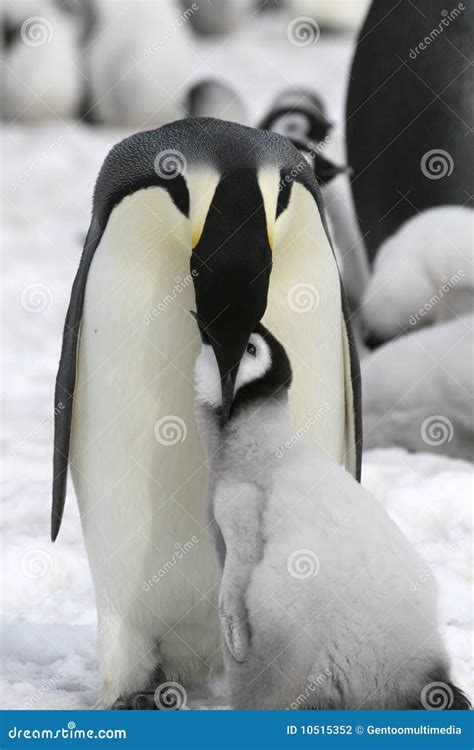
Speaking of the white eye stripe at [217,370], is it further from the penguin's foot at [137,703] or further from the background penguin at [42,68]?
the background penguin at [42,68]

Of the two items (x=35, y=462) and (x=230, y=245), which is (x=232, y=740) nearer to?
(x=230, y=245)

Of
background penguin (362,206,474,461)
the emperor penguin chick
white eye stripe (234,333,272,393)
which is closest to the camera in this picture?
the emperor penguin chick

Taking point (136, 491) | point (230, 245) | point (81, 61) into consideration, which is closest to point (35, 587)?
point (136, 491)

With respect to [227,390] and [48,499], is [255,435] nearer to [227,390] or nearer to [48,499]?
[227,390]

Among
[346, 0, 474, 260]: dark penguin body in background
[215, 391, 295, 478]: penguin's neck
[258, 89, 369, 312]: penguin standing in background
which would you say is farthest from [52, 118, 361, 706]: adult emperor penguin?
[258, 89, 369, 312]: penguin standing in background

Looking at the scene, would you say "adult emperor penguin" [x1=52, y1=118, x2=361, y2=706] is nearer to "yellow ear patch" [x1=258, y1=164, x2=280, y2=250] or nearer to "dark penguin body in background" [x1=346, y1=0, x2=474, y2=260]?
"yellow ear patch" [x1=258, y1=164, x2=280, y2=250]

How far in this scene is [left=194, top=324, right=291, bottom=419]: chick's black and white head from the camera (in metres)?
1.79

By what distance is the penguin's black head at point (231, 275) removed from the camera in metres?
1.77

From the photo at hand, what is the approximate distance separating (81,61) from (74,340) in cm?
612

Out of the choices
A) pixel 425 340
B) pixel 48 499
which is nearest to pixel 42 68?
pixel 425 340

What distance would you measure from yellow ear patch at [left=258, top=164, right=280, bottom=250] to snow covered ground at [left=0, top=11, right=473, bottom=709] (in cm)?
75

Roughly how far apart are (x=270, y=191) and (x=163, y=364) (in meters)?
0.31

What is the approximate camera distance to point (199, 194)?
1.84 metres

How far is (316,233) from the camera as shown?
2.01 m
